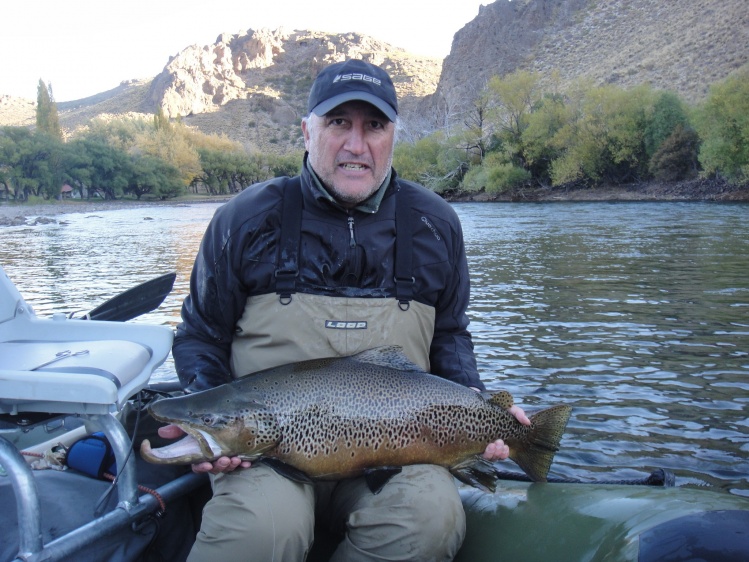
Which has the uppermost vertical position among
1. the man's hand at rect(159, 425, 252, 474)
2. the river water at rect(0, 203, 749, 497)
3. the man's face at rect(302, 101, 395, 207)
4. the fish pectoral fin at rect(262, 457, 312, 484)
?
the man's face at rect(302, 101, 395, 207)

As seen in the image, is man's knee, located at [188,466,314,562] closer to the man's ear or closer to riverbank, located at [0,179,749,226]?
Answer: the man's ear

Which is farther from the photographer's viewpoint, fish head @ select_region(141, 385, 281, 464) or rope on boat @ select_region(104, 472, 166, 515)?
rope on boat @ select_region(104, 472, 166, 515)

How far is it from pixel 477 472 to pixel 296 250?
124cm

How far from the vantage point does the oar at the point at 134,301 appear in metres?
4.07

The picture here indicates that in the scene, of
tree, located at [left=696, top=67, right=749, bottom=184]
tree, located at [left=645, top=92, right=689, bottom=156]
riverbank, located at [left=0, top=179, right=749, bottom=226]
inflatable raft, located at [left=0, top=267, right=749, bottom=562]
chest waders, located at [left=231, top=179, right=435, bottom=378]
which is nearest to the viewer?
inflatable raft, located at [left=0, top=267, right=749, bottom=562]

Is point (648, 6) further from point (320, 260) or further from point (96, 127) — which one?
point (320, 260)

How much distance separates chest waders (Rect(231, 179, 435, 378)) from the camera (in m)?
3.00

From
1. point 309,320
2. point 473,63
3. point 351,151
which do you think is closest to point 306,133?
point 351,151

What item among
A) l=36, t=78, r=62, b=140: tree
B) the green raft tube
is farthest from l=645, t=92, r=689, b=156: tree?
l=36, t=78, r=62, b=140: tree

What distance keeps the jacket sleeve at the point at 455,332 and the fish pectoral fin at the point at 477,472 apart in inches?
18.6

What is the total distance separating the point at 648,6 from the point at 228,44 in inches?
5180

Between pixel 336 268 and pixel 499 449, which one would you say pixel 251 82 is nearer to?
pixel 336 268

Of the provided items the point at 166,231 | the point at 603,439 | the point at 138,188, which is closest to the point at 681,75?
the point at 166,231

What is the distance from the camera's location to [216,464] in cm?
255
